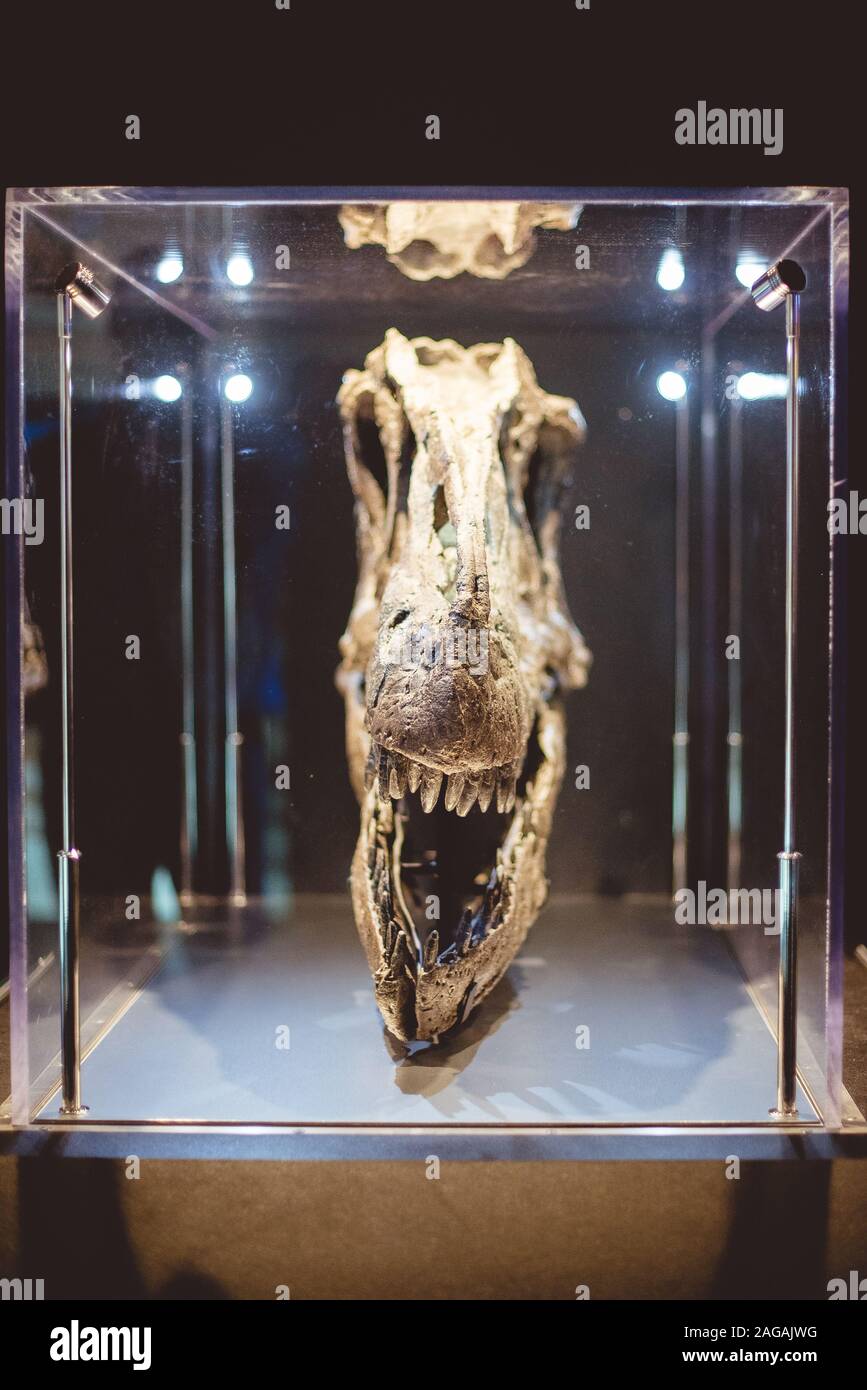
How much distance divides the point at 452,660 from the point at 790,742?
115 centimetres

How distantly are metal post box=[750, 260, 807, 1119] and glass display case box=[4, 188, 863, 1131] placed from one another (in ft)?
0.04

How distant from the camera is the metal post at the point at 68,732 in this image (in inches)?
128

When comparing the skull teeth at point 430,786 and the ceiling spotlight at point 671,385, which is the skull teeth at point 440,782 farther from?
the ceiling spotlight at point 671,385

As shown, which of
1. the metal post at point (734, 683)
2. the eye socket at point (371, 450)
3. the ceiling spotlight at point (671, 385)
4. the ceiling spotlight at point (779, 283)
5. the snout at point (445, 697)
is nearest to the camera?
the snout at point (445, 697)

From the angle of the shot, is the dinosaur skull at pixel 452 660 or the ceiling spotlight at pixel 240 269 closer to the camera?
the dinosaur skull at pixel 452 660

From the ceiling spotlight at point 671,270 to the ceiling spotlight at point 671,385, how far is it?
40 cm

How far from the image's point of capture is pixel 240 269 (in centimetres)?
366

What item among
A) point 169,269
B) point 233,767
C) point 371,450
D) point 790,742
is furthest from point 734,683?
point 169,269

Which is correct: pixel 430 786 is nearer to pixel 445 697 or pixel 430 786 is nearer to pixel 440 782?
pixel 440 782

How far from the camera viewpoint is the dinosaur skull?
9.64 feet

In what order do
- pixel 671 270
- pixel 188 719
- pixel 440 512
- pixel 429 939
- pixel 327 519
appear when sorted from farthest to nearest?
pixel 188 719 < pixel 327 519 < pixel 671 270 < pixel 440 512 < pixel 429 939

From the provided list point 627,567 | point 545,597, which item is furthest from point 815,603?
point 627,567
